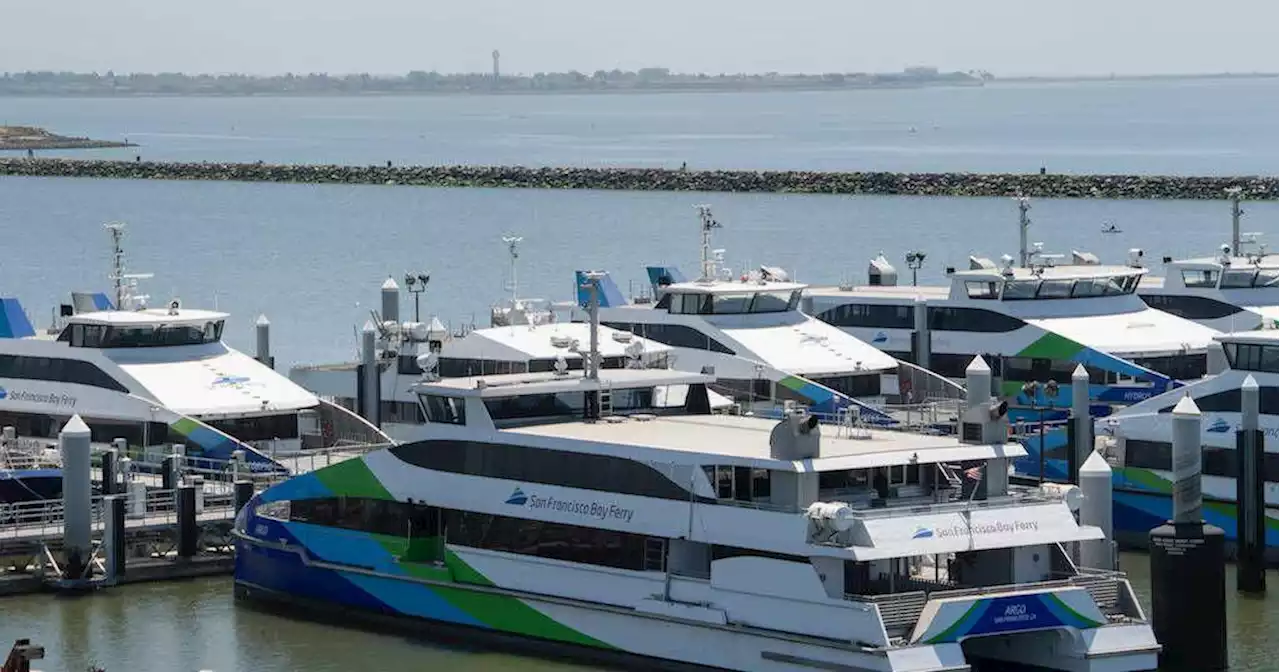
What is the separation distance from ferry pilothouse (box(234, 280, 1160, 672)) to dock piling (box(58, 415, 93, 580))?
2.84 metres

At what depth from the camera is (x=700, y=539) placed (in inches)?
1107

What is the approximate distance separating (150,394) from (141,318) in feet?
6.14

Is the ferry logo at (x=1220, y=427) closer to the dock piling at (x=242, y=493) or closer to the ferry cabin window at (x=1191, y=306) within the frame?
the ferry cabin window at (x=1191, y=306)

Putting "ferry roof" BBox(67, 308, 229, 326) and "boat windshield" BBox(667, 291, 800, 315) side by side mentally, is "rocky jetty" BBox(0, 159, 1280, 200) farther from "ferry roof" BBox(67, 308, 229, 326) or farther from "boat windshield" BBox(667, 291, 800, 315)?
"ferry roof" BBox(67, 308, 229, 326)

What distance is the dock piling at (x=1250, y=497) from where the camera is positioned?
110ft

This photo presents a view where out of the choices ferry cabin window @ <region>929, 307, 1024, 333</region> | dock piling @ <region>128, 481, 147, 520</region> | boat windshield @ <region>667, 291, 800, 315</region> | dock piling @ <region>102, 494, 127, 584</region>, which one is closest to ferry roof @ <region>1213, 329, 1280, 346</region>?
ferry cabin window @ <region>929, 307, 1024, 333</region>

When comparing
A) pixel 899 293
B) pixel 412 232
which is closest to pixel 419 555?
pixel 899 293

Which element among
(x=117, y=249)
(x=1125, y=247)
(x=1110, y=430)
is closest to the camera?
(x=1110, y=430)

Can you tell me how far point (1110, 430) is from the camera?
126ft

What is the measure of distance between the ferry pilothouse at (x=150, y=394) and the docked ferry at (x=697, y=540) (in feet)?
21.4

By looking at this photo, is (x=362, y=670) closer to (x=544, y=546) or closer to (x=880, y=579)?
(x=544, y=546)

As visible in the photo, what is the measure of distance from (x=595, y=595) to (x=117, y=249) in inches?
594

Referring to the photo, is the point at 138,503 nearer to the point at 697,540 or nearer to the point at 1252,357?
the point at 697,540

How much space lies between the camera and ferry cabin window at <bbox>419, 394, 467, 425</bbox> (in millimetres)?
30781
